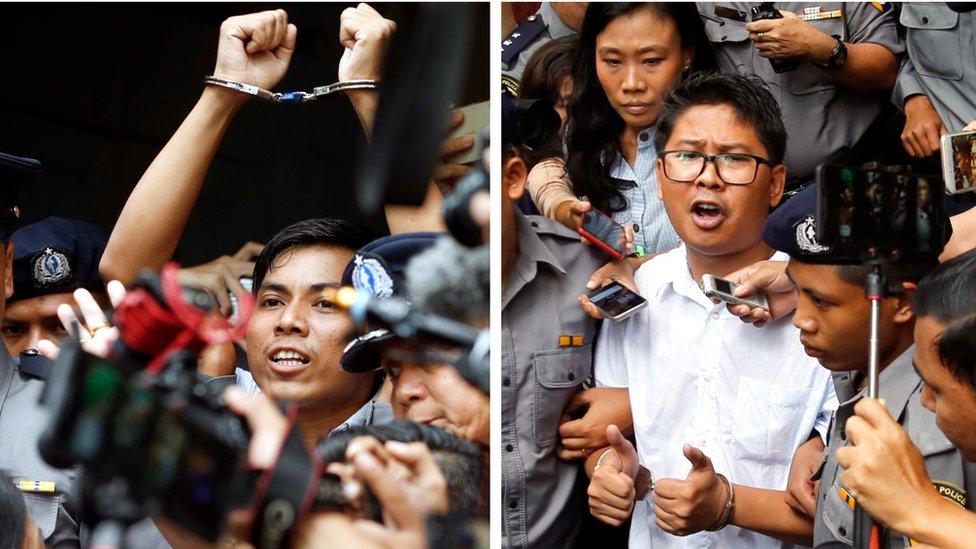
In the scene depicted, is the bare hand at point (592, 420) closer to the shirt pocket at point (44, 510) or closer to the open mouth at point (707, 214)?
the open mouth at point (707, 214)

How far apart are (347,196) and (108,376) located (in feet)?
2.29

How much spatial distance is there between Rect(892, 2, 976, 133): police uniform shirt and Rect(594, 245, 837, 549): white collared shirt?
0.51 meters

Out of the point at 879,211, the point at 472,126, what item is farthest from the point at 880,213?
the point at 472,126

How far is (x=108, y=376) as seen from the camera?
2650 millimetres

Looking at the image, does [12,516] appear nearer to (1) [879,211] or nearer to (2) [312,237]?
(2) [312,237]

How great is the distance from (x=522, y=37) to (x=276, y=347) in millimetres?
1002

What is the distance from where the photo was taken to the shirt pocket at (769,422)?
2.90 metres

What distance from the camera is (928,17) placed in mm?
2955

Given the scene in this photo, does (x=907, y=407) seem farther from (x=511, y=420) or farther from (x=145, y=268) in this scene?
(x=145, y=268)

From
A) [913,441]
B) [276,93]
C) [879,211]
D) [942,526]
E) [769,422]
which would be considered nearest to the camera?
[942,526]

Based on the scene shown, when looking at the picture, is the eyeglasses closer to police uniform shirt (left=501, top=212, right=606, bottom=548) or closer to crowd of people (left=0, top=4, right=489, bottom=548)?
police uniform shirt (left=501, top=212, right=606, bottom=548)

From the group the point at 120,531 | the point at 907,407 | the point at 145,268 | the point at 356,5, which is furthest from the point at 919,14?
the point at 120,531

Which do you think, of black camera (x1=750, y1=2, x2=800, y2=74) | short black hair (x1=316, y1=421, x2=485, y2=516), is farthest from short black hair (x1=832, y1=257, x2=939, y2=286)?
short black hair (x1=316, y1=421, x2=485, y2=516)

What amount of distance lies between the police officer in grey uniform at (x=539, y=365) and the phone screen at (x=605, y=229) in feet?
0.13
